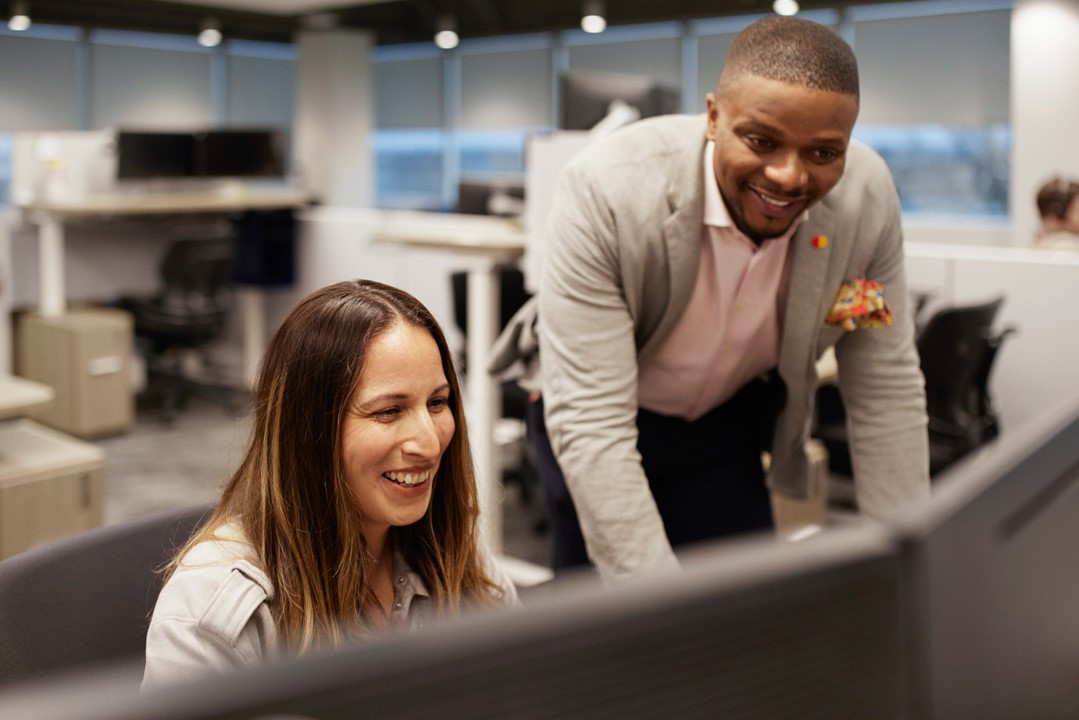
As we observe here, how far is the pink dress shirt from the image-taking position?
4.83 ft

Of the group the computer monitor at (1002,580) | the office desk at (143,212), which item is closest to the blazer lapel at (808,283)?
the computer monitor at (1002,580)

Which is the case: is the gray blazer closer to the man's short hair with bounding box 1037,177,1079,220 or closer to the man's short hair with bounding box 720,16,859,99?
the man's short hair with bounding box 720,16,859,99

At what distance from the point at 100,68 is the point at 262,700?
11.1 m

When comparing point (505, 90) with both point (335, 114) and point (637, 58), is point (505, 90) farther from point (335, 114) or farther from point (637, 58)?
point (335, 114)

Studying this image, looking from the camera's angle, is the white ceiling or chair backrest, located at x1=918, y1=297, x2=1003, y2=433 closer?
chair backrest, located at x1=918, y1=297, x2=1003, y2=433

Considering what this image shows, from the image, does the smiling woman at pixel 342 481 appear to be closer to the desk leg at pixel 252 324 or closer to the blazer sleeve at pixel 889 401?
the blazer sleeve at pixel 889 401

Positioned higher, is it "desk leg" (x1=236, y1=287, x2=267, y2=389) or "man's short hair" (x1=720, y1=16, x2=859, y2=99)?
"man's short hair" (x1=720, y1=16, x2=859, y2=99)

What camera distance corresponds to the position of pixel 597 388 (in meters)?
1.41

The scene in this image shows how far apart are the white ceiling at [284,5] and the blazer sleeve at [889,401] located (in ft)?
29.2

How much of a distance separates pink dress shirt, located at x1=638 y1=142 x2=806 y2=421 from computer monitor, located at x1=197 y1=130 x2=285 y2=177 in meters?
5.66

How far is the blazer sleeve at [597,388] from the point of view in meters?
1.38

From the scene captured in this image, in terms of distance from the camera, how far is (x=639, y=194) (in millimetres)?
1430

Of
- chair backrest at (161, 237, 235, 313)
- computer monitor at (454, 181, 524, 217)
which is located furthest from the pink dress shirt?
chair backrest at (161, 237, 235, 313)

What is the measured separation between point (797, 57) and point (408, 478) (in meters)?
0.59
